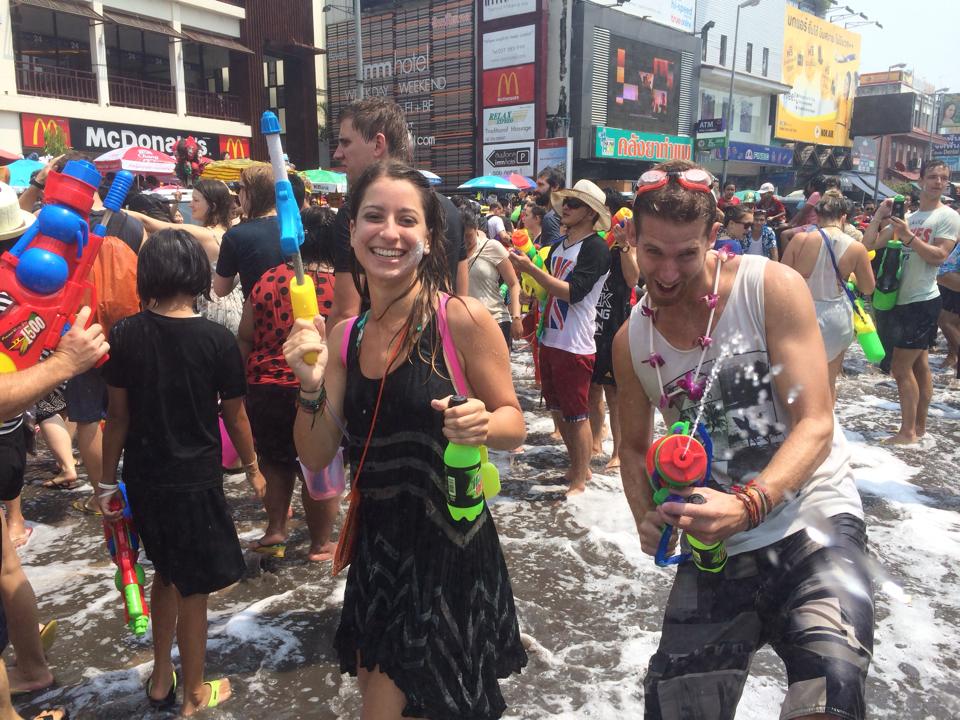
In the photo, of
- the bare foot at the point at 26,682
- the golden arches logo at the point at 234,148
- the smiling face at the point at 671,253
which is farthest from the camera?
the golden arches logo at the point at 234,148

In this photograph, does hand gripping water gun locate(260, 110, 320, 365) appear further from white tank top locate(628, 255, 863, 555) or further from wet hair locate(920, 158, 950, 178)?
wet hair locate(920, 158, 950, 178)

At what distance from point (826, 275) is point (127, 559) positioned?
474 centimetres

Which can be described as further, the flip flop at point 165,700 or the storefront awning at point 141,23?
the storefront awning at point 141,23

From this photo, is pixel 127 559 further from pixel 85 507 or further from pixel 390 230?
pixel 85 507

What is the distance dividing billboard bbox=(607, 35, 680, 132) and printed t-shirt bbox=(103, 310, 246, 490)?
31602 millimetres

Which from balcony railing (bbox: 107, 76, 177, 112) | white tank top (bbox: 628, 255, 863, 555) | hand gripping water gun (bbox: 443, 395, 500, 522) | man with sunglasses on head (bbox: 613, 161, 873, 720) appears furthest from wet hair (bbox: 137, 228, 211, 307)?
balcony railing (bbox: 107, 76, 177, 112)

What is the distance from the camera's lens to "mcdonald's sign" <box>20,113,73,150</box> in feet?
67.2

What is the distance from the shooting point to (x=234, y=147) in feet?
86.7

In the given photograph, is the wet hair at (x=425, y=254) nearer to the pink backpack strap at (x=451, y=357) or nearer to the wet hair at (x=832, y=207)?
the pink backpack strap at (x=451, y=357)

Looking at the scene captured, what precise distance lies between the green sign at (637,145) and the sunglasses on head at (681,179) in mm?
30206

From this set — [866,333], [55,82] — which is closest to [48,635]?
[866,333]

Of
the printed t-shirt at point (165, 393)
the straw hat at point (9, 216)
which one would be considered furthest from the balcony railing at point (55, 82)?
the printed t-shirt at point (165, 393)

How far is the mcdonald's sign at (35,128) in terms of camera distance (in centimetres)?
2048

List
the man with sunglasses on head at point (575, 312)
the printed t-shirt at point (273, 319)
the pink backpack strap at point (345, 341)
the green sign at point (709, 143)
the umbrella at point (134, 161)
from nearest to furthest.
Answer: the pink backpack strap at point (345, 341) → the printed t-shirt at point (273, 319) → the man with sunglasses on head at point (575, 312) → the umbrella at point (134, 161) → the green sign at point (709, 143)
